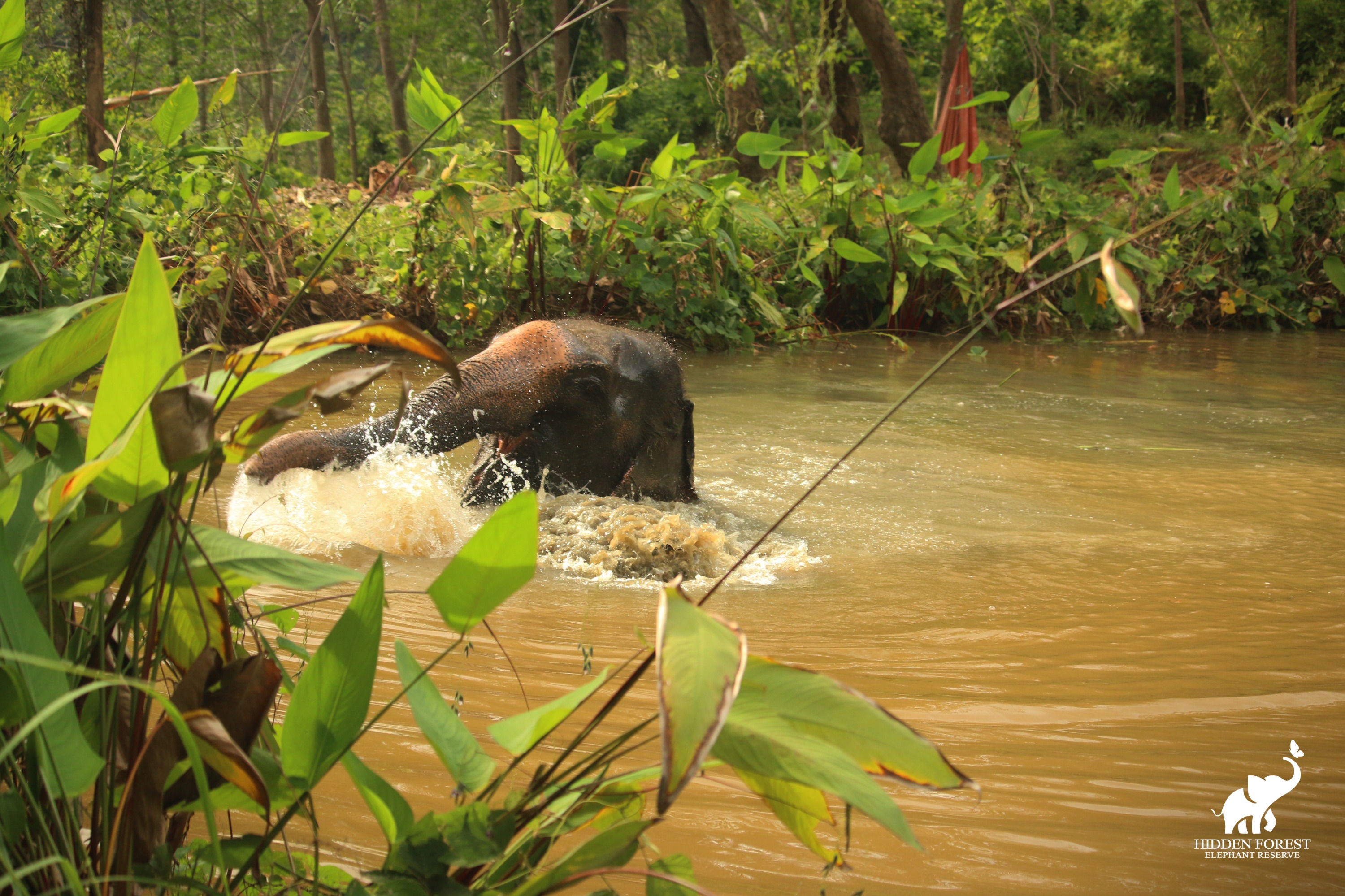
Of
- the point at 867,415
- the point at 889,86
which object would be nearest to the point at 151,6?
the point at 889,86

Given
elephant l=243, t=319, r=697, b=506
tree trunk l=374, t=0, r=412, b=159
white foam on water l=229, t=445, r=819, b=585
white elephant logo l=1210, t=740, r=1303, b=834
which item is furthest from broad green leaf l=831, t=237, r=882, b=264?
tree trunk l=374, t=0, r=412, b=159

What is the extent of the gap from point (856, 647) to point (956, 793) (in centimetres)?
88

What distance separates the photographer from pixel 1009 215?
10.8 meters

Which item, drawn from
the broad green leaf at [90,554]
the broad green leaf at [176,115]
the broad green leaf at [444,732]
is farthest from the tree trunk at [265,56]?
the broad green leaf at [444,732]

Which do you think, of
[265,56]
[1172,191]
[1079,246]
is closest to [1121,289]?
[1079,246]

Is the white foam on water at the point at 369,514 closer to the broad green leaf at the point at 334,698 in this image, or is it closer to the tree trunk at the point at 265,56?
the broad green leaf at the point at 334,698

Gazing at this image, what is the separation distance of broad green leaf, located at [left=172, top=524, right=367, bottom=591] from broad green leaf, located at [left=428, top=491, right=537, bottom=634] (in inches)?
4.7

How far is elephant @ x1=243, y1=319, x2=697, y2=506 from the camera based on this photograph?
12.8 feet

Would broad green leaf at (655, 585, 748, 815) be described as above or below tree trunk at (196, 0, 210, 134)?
below

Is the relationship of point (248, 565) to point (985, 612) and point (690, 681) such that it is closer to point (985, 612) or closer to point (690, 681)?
point (690, 681)

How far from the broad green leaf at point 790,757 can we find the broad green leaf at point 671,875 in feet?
0.56

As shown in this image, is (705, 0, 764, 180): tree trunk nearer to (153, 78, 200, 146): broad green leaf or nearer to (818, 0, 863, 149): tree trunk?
(818, 0, 863, 149): tree trunk

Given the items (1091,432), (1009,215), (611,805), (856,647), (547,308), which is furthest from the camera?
(1009,215)

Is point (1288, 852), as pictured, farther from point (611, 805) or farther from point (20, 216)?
point (20, 216)
